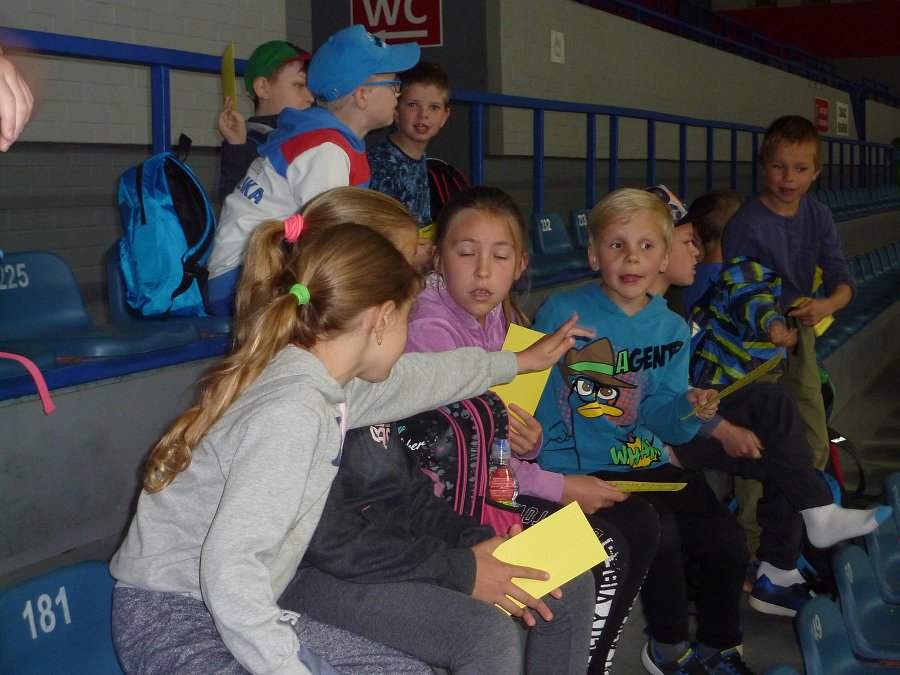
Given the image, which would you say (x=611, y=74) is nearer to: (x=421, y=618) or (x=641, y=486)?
(x=641, y=486)

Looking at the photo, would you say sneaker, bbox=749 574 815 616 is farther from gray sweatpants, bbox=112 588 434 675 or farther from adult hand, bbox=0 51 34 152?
adult hand, bbox=0 51 34 152

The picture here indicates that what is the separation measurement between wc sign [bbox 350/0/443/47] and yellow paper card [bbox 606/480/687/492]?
16.0 feet

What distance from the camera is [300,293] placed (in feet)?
5.17

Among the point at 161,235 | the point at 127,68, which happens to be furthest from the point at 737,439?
the point at 127,68

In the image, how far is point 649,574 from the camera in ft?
8.09

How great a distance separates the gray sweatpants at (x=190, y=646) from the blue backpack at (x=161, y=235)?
127 cm

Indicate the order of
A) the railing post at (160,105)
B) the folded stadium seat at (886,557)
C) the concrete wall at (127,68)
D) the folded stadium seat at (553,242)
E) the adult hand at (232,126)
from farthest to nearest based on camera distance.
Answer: the concrete wall at (127,68) → the folded stadium seat at (553,242) → the adult hand at (232,126) → the folded stadium seat at (886,557) → the railing post at (160,105)

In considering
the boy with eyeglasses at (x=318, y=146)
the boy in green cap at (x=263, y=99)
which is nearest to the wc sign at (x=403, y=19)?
the boy in green cap at (x=263, y=99)

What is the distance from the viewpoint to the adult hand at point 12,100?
3.93 ft

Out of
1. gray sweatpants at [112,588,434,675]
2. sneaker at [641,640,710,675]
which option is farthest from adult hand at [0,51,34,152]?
sneaker at [641,640,710,675]

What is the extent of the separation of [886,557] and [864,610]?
435 millimetres

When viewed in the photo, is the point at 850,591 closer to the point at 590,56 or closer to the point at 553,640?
the point at 553,640

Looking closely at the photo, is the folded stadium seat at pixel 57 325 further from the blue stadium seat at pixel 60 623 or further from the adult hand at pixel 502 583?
the adult hand at pixel 502 583

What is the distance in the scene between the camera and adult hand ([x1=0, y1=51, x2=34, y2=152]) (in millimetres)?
1198
